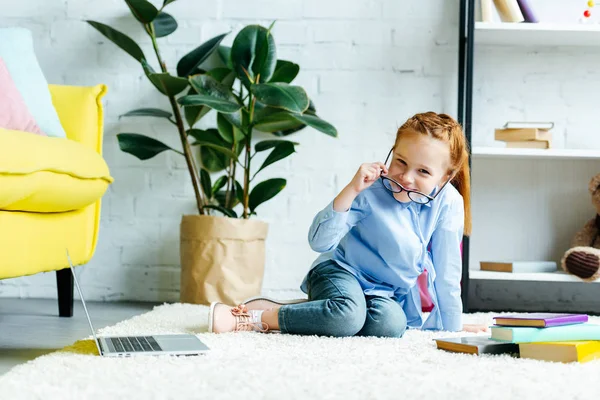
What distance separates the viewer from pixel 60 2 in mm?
2771

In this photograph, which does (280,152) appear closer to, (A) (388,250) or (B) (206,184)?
(B) (206,184)

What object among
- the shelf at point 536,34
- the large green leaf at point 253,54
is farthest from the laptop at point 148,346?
the shelf at point 536,34

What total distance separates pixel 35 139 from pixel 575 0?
1988 mm

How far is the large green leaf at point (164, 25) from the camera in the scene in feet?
8.42

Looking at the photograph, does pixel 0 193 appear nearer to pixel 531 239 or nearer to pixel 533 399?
pixel 533 399

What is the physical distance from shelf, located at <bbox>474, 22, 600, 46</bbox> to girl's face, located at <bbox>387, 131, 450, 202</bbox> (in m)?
0.93

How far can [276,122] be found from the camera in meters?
2.43

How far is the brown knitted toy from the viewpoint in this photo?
231 cm

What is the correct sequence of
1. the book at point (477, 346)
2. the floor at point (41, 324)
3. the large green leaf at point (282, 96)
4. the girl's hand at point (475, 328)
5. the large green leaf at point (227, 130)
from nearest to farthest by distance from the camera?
1. the book at point (477, 346)
2. the floor at point (41, 324)
3. the girl's hand at point (475, 328)
4. the large green leaf at point (282, 96)
5. the large green leaf at point (227, 130)

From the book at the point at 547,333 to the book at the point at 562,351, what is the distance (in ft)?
0.06

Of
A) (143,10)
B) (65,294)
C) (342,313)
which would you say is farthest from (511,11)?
(65,294)

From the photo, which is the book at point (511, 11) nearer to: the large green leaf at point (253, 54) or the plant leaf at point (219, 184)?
the large green leaf at point (253, 54)

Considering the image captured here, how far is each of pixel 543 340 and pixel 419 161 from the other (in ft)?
1.58

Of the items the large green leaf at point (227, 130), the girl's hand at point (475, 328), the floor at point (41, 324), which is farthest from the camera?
the large green leaf at point (227, 130)
